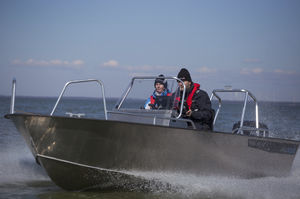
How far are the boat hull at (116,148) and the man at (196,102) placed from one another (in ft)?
2.09

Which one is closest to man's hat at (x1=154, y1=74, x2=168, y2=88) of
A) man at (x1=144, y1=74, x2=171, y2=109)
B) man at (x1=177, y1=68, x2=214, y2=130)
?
man at (x1=144, y1=74, x2=171, y2=109)

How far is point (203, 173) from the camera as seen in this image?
16.9 ft

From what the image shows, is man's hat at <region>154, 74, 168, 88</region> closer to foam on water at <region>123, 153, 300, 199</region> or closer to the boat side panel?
the boat side panel

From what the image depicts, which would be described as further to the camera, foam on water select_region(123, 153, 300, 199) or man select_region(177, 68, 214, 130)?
man select_region(177, 68, 214, 130)

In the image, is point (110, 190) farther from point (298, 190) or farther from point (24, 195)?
point (298, 190)

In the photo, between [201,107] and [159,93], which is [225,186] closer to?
[201,107]

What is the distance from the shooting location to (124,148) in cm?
490

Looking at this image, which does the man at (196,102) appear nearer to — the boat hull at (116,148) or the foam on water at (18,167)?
the boat hull at (116,148)

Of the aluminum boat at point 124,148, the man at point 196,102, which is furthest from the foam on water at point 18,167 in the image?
the man at point 196,102

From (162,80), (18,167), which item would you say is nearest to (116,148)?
(162,80)

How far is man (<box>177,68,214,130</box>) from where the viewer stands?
5695mm

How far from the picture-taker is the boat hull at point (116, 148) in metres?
4.87

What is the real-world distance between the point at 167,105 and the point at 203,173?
3.56ft

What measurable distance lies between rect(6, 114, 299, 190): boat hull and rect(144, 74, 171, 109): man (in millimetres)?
836
